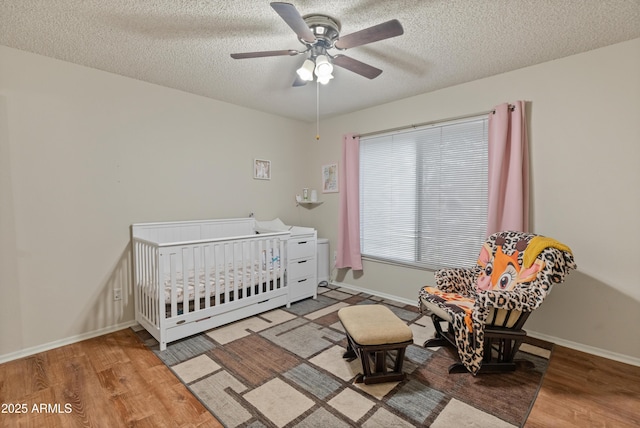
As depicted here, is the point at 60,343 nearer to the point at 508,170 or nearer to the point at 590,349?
the point at 508,170

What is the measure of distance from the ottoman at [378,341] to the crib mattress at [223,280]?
46.7 inches

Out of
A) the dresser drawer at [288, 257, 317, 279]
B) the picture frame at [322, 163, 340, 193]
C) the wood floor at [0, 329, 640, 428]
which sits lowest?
the wood floor at [0, 329, 640, 428]

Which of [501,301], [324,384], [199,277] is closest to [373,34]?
[501,301]

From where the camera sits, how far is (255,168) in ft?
12.6

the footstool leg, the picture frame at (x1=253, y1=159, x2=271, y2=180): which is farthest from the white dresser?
the footstool leg

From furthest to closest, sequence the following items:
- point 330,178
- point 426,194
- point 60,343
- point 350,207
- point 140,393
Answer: point 330,178, point 350,207, point 426,194, point 60,343, point 140,393

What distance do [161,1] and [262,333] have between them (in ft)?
8.32

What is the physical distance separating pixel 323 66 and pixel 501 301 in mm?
1894

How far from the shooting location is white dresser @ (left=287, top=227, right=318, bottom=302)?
3.33m

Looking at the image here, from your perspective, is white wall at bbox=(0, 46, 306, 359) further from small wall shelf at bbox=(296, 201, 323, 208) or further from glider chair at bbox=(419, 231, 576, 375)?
glider chair at bbox=(419, 231, 576, 375)

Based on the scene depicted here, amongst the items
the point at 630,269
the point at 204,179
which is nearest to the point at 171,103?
the point at 204,179

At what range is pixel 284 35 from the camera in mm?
2064

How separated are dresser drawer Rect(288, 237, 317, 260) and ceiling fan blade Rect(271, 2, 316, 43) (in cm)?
213

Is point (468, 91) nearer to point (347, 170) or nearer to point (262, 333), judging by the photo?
A: point (347, 170)
